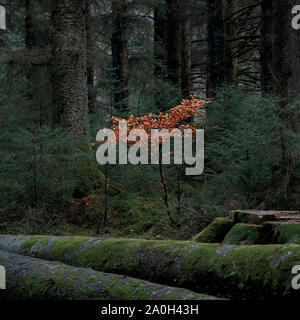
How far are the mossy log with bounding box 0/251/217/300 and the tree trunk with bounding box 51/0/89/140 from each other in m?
6.65

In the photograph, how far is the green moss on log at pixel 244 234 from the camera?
535 cm

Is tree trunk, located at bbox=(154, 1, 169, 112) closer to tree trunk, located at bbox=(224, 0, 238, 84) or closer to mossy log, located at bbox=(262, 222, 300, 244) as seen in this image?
tree trunk, located at bbox=(224, 0, 238, 84)

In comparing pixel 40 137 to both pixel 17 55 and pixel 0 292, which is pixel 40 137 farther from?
pixel 17 55

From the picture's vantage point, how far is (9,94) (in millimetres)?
16141

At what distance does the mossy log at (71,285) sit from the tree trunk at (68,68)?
665 cm

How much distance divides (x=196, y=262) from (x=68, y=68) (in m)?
8.28

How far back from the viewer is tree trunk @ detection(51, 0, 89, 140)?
1102 cm

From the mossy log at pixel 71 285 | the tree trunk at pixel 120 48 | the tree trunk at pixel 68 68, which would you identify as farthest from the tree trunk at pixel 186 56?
the mossy log at pixel 71 285

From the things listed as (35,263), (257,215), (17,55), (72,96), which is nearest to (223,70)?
(72,96)

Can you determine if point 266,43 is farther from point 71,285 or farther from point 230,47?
→ point 71,285

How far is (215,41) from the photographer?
615 inches

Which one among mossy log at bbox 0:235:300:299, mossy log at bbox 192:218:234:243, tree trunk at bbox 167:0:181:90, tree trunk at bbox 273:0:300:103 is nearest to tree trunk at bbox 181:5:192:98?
tree trunk at bbox 167:0:181:90

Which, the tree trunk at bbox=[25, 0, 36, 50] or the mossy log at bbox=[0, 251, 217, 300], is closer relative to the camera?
the mossy log at bbox=[0, 251, 217, 300]

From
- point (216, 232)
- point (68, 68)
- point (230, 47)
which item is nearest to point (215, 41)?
point (230, 47)
